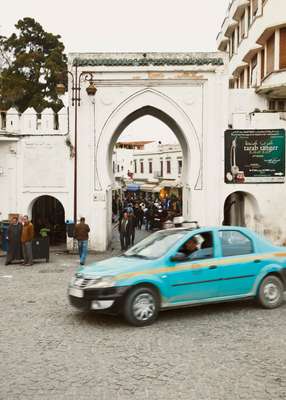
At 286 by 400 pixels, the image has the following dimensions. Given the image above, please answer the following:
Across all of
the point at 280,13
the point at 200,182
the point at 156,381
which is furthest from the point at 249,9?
the point at 156,381

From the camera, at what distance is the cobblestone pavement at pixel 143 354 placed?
19.4ft

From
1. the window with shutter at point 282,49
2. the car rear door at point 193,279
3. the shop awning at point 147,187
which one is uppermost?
the window with shutter at point 282,49

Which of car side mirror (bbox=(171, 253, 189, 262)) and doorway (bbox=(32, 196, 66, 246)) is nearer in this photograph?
car side mirror (bbox=(171, 253, 189, 262))

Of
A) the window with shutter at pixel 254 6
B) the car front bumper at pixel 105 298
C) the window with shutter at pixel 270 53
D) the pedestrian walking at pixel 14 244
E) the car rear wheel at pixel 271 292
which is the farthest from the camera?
the window with shutter at pixel 254 6

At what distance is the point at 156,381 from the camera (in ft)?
20.2

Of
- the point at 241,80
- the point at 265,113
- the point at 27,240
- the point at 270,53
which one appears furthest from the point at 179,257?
the point at 241,80

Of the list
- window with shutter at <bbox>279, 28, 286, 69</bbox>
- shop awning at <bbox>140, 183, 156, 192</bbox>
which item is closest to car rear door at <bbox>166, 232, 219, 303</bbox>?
window with shutter at <bbox>279, 28, 286, 69</bbox>

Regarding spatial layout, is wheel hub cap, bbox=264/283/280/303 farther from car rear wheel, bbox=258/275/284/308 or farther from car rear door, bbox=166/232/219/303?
car rear door, bbox=166/232/219/303

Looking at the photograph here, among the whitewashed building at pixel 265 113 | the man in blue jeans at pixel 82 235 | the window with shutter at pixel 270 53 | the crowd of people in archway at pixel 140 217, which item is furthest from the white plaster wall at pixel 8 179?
the window with shutter at pixel 270 53

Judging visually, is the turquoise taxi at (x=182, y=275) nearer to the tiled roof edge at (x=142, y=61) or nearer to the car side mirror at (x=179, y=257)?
the car side mirror at (x=179, y=257)

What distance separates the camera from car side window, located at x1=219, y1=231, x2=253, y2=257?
383 inches

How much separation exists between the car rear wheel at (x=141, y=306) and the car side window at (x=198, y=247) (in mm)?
1032

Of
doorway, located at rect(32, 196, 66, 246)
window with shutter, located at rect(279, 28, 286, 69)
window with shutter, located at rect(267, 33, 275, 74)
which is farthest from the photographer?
doorway, located at rect(32, 196, 66, 246)

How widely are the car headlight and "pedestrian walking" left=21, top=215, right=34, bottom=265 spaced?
8074 millimetres
